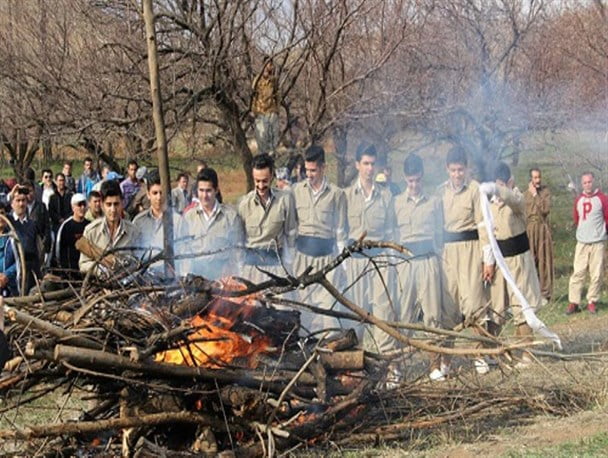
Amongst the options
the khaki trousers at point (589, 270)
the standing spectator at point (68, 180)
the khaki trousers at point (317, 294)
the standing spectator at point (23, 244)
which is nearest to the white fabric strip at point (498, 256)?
the khaki trousers at point (317, 294)

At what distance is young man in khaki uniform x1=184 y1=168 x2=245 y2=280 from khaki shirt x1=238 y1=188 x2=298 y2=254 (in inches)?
3.6

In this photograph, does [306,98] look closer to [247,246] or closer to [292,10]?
[292,10]

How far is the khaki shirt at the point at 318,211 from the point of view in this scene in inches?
384

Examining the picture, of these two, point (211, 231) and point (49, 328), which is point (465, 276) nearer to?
point (211, 231)

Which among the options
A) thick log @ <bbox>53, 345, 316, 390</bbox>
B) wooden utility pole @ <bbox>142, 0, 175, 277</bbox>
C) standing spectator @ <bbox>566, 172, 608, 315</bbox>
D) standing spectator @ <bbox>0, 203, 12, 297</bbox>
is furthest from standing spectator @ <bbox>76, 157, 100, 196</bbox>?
thick log @ <bbox>53, 345, 316, 390</bbox>

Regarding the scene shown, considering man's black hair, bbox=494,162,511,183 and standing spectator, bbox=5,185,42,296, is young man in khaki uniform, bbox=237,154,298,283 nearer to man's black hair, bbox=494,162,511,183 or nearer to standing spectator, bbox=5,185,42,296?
man's black hair, bbox=494,162,511,183

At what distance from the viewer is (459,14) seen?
16.1 metres

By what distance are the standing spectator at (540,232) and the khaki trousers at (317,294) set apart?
6574 mm

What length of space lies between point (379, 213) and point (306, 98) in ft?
12.2

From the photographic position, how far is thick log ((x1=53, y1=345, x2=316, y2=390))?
238 inches

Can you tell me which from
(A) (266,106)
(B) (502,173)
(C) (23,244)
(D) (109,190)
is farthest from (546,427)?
(C) (23,244)

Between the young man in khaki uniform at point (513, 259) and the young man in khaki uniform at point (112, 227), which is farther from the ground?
the young man in khaki uniform at point (112, 227)

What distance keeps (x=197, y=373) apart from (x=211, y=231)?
2849mm

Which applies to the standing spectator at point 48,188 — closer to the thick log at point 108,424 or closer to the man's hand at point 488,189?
the man's hand at point 488,189
